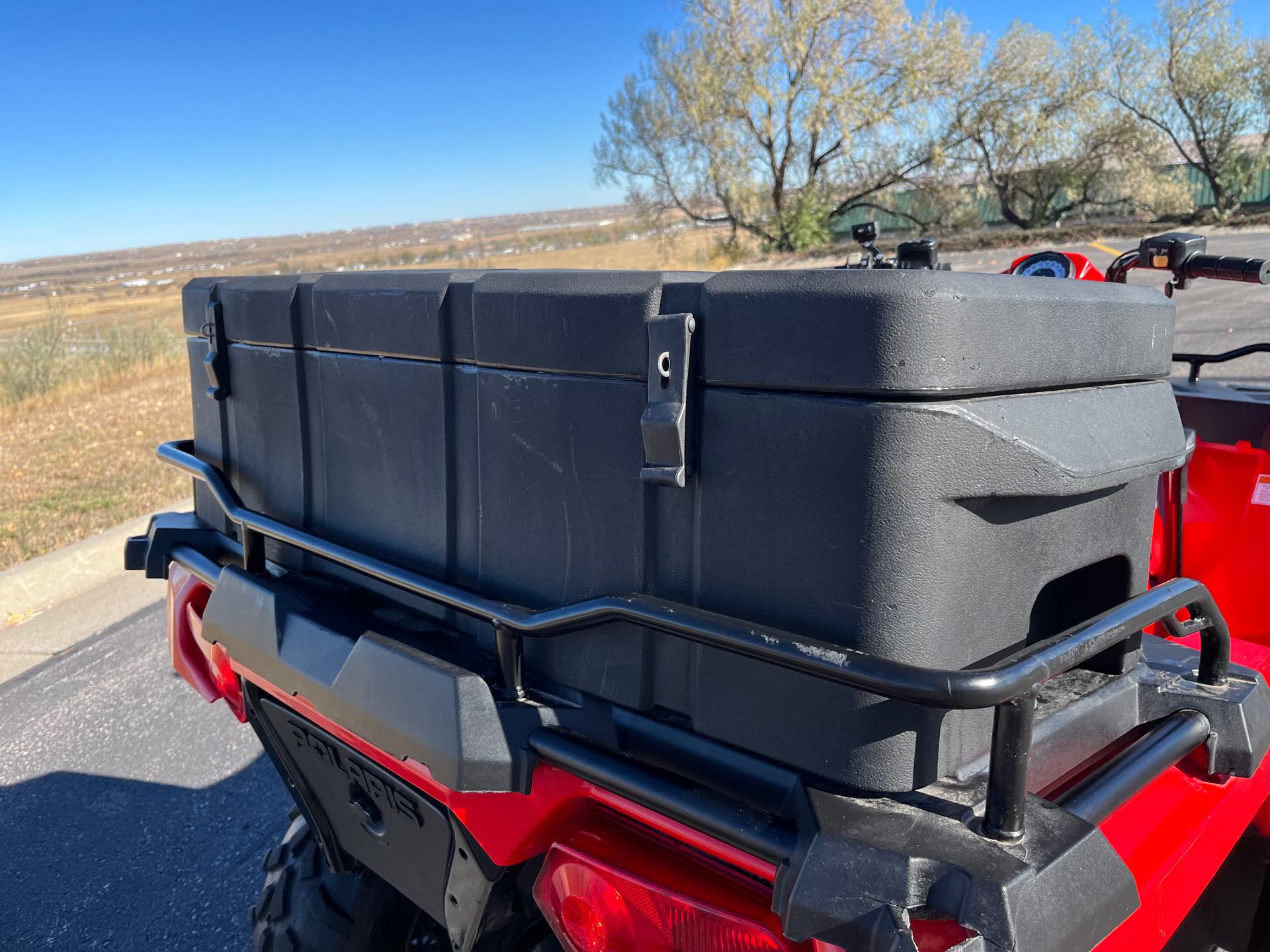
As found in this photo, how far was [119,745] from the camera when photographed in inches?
133

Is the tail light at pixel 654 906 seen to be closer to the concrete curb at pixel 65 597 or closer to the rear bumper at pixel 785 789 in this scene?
the rear bumper at pixel 785 789

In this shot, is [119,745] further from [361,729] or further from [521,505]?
[521,505]

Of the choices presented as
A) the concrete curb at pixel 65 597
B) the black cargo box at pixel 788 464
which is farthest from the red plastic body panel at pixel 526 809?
the concrete curb at pixel 65 597

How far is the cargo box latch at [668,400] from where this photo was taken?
3.50 feet

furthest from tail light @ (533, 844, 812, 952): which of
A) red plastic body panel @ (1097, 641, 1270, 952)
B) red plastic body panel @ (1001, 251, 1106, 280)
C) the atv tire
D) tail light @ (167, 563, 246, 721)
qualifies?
red plastic body panel @ (1001, 251, 1106, 280)

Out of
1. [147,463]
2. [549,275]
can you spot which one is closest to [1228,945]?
[549,275]

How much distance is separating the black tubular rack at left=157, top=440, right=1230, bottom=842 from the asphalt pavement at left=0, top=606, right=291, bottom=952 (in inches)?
69.1

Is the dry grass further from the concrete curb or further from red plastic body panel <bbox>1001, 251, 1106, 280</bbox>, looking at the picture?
red plastic body panel <bbox>1001, 251, 1106, 280</bbox>

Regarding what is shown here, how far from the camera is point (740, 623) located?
1023mm

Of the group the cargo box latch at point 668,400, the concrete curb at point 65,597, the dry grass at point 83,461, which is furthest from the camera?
the dry grass at point 83,461

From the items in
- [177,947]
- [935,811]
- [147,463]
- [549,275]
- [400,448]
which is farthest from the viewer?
[147,463]

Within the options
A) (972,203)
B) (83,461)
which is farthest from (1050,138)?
(83,461)

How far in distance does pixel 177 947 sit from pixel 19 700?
1.87 m

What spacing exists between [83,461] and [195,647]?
6543 mm
